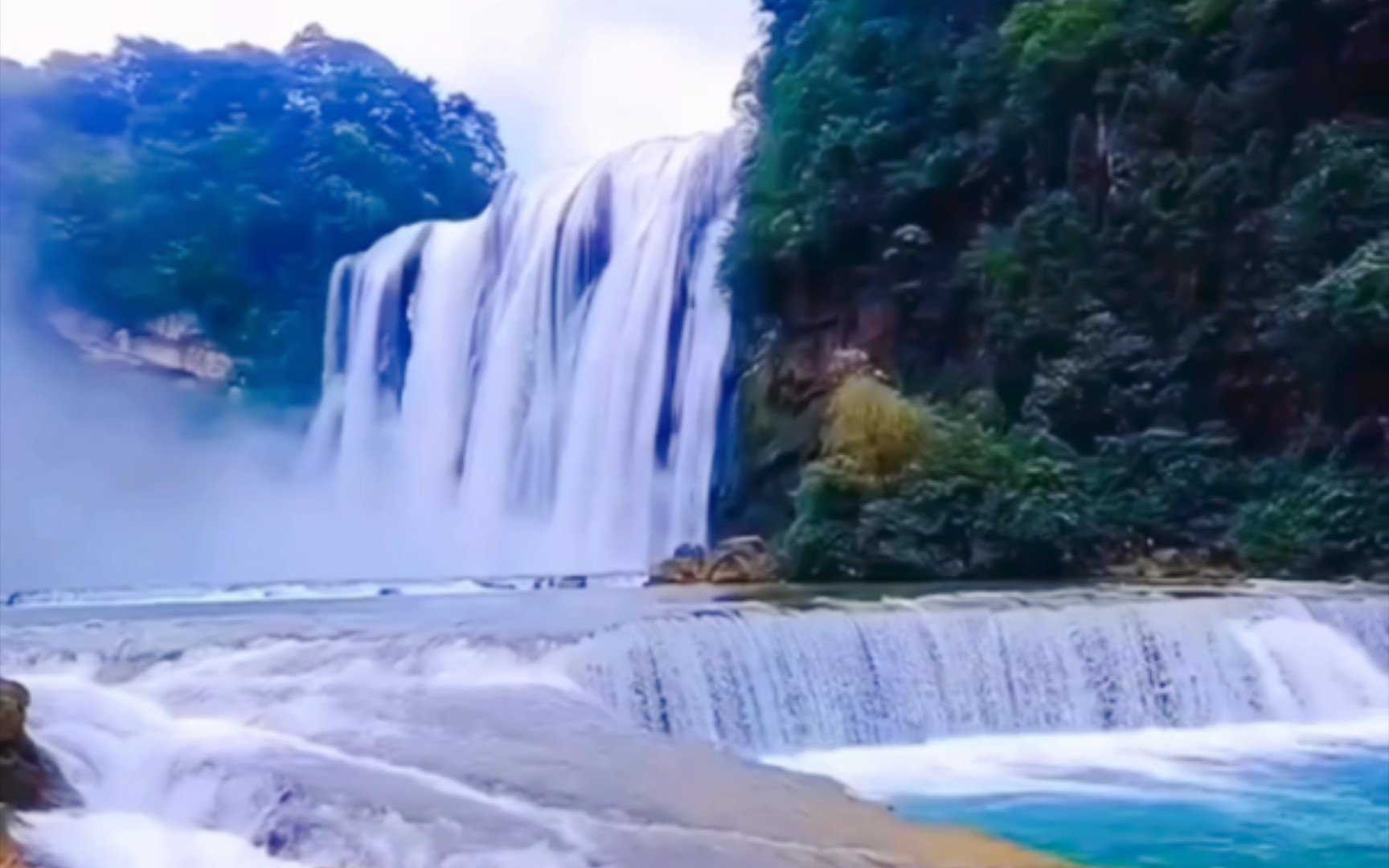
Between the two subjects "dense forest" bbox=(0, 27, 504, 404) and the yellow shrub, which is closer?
the yellow shrub

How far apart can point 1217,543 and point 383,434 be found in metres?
10.1

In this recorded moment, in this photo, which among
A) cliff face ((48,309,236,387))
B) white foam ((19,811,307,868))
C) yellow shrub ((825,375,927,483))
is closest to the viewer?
white foam ((19,811,307,868))

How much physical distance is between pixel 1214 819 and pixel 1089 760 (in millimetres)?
1289

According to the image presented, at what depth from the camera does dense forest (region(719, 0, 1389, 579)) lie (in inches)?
459

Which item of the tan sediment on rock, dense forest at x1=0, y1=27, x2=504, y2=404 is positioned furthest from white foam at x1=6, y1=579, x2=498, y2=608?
the tan sediment on rock

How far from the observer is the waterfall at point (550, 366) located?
15.3 m

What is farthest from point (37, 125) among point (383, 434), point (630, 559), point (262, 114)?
point (630, 559)

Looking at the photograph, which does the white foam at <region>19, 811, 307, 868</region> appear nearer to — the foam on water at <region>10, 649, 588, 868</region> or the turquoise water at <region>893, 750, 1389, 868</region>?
the foam on water at <region>10, 649, 588, 868</region>

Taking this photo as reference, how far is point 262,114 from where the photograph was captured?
24.0 meters

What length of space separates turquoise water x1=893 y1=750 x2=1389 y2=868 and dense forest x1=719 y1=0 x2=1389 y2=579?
5.14 meters

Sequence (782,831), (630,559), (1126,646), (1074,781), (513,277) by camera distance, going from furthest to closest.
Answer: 1. (513,277)
2. (630,559)
3. (1126,646)
4. (1074,781)
5. (782,831)

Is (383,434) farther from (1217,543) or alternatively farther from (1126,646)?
(1126,646)

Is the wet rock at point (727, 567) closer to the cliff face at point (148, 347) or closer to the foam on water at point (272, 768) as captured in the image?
the foam on water at point (272, 768)

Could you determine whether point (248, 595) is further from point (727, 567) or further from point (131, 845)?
point (131, 845)
